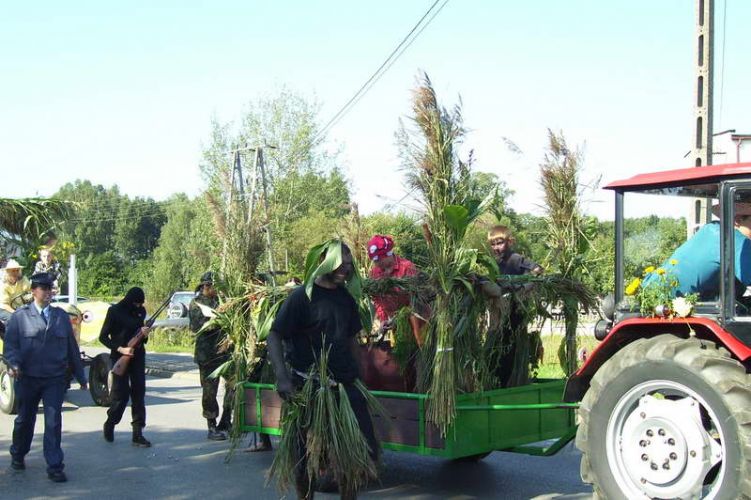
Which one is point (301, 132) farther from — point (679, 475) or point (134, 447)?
point (679, 475)

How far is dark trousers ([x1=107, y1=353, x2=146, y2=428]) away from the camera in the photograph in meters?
9.43

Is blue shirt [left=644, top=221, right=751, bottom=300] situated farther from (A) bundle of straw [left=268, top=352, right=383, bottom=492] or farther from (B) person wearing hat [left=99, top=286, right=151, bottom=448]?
(B) person wearing hat [left=99, top=286, right=151, bottom=448]

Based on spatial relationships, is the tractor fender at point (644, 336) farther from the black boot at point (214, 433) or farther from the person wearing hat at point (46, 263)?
the person wearing hat at point (46, 263)

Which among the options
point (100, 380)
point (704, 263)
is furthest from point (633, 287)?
point (100, 380)

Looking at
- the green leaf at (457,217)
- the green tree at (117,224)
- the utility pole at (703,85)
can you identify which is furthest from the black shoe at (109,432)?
the green tree at (117,224)

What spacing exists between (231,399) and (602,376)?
4.42 m

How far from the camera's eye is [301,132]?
119 feet

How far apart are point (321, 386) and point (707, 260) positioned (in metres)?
2.62

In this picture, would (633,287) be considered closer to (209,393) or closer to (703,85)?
(209,393)

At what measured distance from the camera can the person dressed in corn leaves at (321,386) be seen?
5828 millimetres

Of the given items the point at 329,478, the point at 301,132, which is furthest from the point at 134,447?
the point at 301,132

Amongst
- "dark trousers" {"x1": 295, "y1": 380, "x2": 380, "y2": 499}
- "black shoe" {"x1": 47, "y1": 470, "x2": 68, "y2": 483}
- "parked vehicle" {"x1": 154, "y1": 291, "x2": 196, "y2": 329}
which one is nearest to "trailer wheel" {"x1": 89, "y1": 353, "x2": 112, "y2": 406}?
"black shoe" {"x1": 47, "y1": 470, "x2": 68, "y2": 483}

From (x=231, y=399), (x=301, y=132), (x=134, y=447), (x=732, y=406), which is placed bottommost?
(x=134, y=447)

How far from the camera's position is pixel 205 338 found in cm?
934
